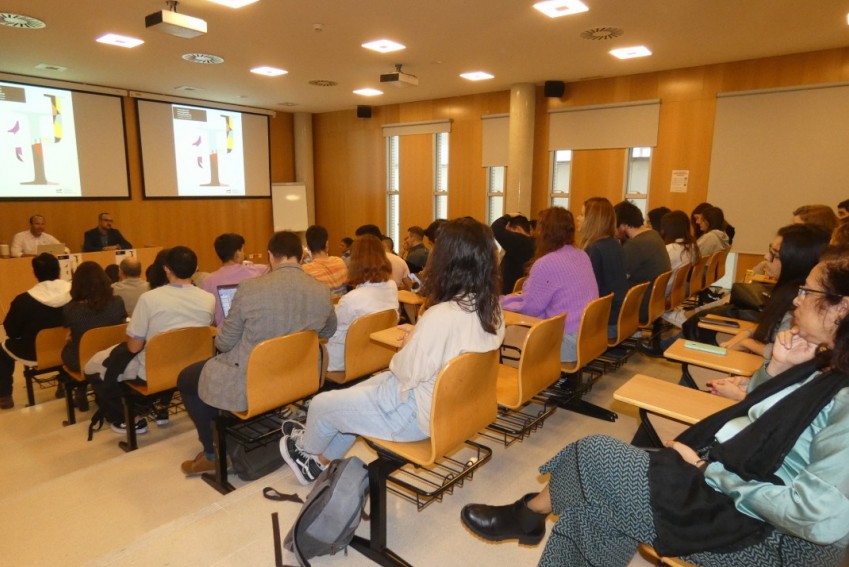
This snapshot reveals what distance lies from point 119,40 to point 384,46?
9.12 feet

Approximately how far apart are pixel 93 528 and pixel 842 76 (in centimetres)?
765

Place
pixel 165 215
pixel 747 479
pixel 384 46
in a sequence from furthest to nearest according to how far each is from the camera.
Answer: pixel 165 215 < pixel 384 46 < pixel 747 479

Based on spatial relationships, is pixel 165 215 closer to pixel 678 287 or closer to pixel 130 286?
pixel 130 286

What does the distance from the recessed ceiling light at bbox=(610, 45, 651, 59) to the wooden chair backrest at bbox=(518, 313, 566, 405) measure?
14.3ft

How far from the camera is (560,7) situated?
14.1 feet

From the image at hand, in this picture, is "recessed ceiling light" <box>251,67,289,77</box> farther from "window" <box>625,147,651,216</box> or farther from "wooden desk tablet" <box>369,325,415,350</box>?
"wooden desk tablet" <box>369,325,415,350</box>

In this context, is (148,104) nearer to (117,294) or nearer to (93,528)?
(117,294)

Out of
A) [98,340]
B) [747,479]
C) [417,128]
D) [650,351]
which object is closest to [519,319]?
[747,479]

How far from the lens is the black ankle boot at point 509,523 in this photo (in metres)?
1.91

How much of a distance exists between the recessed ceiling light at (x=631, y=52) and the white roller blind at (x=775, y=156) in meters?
1.31

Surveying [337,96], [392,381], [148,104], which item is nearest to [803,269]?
[392,381]

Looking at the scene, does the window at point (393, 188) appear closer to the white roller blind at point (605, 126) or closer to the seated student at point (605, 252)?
the white roller blind at point (605, 126)

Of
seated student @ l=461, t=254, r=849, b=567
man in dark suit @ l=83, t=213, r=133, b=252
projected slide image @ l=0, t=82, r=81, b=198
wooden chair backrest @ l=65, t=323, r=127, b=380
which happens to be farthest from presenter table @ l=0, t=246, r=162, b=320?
seated student @ l=461, t=254, r=849, b=567

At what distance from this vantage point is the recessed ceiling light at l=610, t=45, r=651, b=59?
18.4ft
